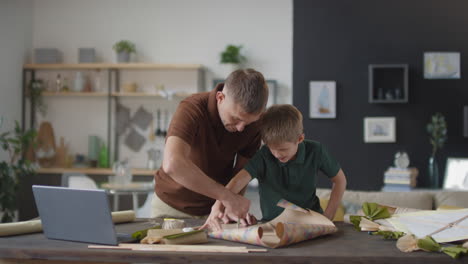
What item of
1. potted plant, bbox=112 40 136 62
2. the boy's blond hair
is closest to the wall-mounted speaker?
potted plant, bbox=112 40 136 62

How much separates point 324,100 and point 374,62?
67 centimetres

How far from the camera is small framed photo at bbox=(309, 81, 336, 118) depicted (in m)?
5.74

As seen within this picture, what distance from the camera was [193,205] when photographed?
2438 mm

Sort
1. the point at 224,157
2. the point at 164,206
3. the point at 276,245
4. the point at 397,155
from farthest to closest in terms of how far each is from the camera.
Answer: the point at 397,155 < the point at 164,206 < the point at 224,157 < the point at 276,245

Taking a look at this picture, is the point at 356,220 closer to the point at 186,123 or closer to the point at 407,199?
the point at 186,123

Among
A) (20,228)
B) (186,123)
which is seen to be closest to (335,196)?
(186,123)

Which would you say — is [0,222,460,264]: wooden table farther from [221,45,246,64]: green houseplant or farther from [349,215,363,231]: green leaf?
[221,45,246,64]: green houseplant

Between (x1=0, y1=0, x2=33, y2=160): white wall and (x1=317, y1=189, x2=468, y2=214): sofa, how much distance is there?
4031mm

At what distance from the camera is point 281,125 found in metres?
2.07

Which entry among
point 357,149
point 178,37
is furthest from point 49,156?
point 357,149

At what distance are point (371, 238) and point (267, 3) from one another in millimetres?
5075

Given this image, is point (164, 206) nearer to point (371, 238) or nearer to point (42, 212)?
point (42, 212)

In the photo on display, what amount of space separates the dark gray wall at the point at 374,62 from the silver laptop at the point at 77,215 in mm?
4236

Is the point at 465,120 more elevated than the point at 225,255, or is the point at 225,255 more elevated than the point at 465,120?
the point at 465,120
